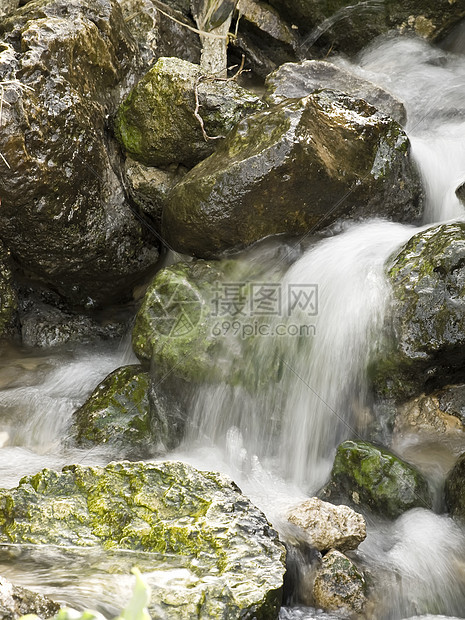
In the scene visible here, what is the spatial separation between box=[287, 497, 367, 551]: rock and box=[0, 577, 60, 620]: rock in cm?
139

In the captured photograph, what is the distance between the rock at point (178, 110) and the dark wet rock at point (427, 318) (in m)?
2.05

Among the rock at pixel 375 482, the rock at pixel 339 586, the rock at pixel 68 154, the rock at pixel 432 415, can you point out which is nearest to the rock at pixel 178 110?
the rock at pixel 68 154

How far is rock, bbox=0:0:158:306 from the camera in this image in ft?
15.0

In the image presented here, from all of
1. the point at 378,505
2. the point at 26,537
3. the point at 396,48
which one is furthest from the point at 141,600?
the point at 396,48

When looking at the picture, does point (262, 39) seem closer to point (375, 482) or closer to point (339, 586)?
point (375, 482)

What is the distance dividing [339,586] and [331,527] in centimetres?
28

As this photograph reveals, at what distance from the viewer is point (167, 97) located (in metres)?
5.03

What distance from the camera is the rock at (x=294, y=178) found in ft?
14.4

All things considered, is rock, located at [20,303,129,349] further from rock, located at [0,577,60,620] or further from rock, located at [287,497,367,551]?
rock, located at [0,577,60,620]

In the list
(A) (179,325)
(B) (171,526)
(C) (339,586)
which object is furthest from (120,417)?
(C) (339,586)

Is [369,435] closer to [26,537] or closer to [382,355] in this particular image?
[382,355]

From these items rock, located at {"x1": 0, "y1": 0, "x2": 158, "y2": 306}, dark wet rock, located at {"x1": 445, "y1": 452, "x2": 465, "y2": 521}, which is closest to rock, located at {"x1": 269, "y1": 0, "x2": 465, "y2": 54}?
rock, located at {"x1": 0, "y1": 0, "x2": 158, "y2": 306}

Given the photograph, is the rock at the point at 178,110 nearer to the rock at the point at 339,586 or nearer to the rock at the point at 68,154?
the rock at the point at 68,154

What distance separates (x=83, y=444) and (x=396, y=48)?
18.9 ft
